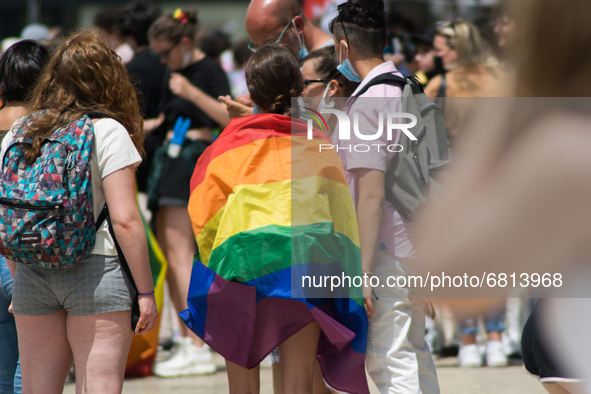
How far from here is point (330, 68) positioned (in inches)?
130

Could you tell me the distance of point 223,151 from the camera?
2.71 metres

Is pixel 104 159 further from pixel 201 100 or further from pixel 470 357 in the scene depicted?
pixel 470 357

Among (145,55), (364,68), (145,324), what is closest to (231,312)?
(145,324)

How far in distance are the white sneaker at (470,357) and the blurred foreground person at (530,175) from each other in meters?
3.54

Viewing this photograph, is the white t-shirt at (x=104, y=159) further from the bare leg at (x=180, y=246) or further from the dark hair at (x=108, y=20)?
the dark hair at (x=108, y=20)

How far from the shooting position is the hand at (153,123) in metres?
4.61

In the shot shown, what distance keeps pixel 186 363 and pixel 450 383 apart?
188 centimetres

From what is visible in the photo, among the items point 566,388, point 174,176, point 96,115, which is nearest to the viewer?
point 566,388

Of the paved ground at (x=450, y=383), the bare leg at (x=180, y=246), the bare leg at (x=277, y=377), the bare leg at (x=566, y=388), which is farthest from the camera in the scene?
the bare leg at (x=180, y=246)

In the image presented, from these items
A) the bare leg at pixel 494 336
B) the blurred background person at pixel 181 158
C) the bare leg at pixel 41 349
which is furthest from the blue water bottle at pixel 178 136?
the bare leg at pixel 494 336

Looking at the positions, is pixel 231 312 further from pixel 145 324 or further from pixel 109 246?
pixel 109 246

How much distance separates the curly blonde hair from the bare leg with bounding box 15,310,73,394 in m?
0.79

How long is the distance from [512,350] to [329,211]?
9.72ft

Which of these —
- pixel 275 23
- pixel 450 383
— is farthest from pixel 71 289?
pixel 450 383
